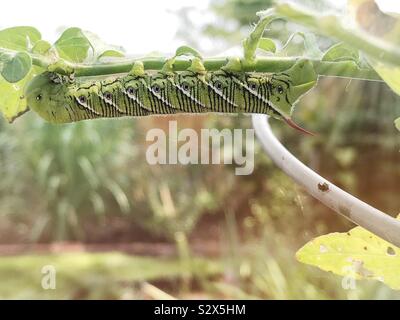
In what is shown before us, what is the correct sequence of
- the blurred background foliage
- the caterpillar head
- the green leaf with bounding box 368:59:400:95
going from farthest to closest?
the blurred background foliage
the caterpillar head
the green leaf with bounding box 368:59:400:95

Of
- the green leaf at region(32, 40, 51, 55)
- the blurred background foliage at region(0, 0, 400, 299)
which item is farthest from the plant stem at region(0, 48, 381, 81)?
the blurred background foliage at region(0, 0, 400, 299)

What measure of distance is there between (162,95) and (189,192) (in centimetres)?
254

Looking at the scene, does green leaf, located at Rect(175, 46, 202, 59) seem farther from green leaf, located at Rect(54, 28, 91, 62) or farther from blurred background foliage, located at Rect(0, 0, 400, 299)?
blurred background foliage, located at Rect(0, 0, 400, 299)

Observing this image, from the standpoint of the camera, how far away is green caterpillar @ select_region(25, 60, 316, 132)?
303 millimetres

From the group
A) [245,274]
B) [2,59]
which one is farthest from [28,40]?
[245,274]

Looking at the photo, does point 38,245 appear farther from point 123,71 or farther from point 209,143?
point 123,71

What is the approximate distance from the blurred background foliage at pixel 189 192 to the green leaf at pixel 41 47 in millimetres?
1814

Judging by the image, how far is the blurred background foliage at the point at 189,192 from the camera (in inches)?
91.7

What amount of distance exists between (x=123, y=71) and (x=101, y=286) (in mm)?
2254

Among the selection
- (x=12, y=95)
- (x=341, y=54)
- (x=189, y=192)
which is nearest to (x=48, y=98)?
(x=12, y=95)

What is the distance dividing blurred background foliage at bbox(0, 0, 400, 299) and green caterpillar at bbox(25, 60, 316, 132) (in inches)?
67.0

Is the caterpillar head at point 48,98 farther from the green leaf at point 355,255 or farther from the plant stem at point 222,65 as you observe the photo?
the green leaf at point 355,255

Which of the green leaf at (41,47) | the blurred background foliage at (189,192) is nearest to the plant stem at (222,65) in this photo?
the green leaf at (41,47)

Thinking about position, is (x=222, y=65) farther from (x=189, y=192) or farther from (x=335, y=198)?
(x=189, y=192)
